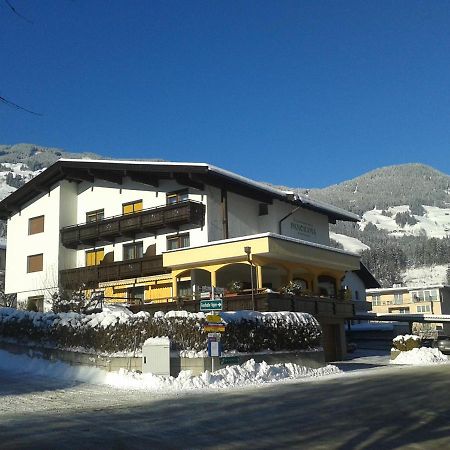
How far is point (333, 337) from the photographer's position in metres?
35.3

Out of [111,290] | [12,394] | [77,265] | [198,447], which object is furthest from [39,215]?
[198,447]

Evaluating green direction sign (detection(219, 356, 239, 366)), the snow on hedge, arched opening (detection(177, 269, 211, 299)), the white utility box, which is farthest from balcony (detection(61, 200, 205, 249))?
the white utility box

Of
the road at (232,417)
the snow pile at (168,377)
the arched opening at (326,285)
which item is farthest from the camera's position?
the arched opening at (326,285)

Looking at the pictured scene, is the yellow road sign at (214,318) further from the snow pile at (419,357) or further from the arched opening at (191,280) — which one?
the snow pile at (419,357)

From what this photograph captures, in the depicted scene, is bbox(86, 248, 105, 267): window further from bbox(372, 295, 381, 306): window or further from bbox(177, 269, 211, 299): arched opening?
bbox(372, 295, 381, 306): window

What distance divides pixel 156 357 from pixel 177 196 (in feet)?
58.3

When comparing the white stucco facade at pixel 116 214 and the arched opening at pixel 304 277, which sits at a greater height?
the white stucco facade at pixel 116 214

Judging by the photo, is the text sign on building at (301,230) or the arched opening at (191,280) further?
the text sign on building at (301,230)

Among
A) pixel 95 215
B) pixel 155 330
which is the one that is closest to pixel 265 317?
pixel 155 330

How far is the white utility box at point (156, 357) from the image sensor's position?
2003 cm

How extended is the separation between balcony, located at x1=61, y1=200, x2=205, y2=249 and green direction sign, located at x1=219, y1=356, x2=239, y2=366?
1404 centimetres

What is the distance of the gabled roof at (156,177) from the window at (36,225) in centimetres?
175

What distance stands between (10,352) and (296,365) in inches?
451

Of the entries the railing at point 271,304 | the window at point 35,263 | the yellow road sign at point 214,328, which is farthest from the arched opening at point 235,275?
the window at point 35,263
